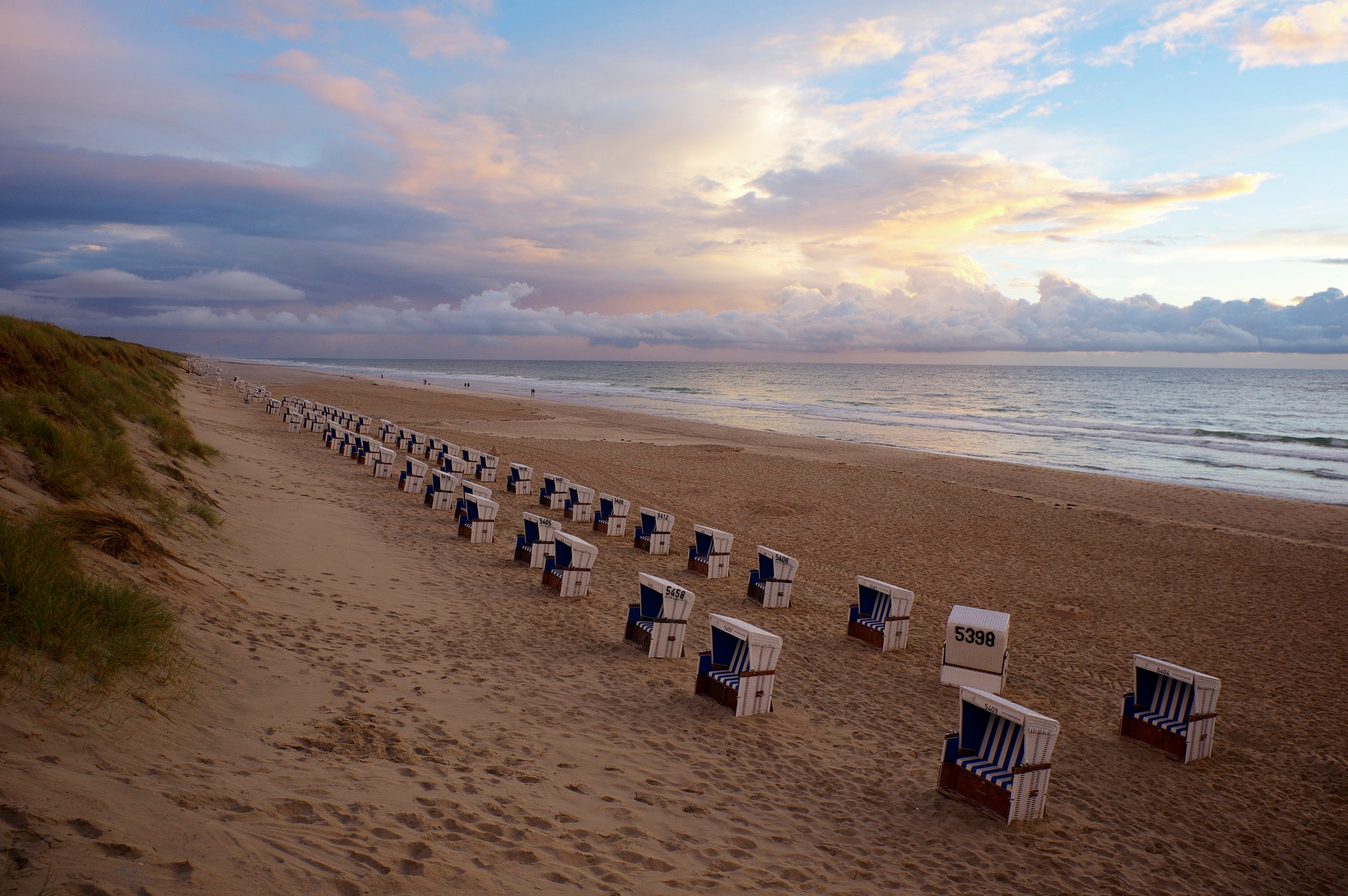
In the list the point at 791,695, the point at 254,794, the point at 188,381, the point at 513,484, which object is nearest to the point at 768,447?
the point at 513,484

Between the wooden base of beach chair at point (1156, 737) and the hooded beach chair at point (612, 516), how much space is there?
350 inches

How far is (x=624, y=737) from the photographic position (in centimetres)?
587

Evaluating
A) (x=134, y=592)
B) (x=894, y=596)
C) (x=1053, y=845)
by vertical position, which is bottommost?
(x=1053, y=845)

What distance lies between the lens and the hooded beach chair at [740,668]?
6.56 metres

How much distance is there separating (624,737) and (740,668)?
143 centimetres

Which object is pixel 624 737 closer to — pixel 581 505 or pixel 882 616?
pixel 882 616

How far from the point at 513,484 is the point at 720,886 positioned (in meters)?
13.9

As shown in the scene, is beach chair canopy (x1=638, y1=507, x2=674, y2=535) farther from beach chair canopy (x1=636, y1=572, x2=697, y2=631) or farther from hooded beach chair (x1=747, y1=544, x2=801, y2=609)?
beach chair canopy (x1=636, y1=572, x2=697, y2=631)

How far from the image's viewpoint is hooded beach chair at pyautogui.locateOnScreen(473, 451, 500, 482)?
1809cm

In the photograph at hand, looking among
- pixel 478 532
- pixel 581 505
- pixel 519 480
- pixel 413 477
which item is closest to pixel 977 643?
pixel 478 532

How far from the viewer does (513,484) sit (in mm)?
17266

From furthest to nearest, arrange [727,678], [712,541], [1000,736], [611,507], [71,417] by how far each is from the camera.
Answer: [611,507] < [712,541] < [71,417] < [727,678] < [1000,736]

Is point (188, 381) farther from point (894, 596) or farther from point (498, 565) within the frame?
point (894, 596)

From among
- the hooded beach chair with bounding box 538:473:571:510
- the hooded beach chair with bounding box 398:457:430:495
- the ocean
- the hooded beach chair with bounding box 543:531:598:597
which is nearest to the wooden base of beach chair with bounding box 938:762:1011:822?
the hooded beach chair with bounding box 543:531:598:597
